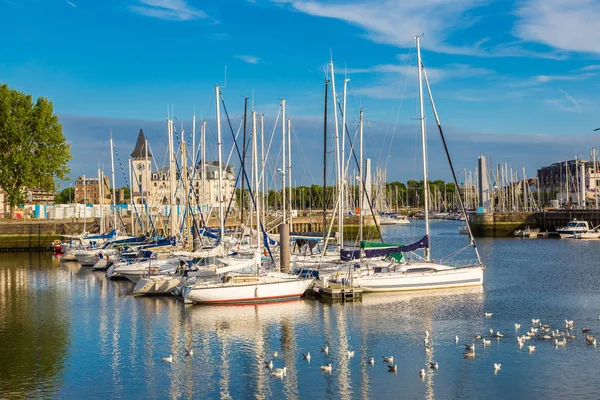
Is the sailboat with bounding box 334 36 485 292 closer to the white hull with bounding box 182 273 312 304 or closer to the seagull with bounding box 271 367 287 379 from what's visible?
the white hull with bounding box 182 273 312 304

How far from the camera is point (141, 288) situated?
1656 inches

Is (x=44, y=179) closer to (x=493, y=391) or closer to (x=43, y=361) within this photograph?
(x=43, y=361)

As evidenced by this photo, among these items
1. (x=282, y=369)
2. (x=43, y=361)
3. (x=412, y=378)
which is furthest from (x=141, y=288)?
(x=412, y=378)

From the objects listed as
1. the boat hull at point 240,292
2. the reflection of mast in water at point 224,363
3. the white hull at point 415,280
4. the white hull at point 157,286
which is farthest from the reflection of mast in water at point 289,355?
the white hull at point 157,286

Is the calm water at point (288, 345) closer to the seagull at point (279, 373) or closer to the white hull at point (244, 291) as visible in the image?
the seagull at point (279, 373)

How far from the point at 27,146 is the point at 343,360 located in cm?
6925

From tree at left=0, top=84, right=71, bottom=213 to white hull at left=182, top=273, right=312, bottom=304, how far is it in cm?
5344

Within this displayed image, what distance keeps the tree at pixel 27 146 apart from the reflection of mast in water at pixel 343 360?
59953mm

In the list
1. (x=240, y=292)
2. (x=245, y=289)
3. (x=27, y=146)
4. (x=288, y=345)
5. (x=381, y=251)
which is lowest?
(x=288, y=345)

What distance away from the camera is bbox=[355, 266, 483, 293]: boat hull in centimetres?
4019

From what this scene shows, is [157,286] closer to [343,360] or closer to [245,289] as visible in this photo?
[245,289]

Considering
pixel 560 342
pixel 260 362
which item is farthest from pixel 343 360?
pixel 560 342

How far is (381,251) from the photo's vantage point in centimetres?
4194

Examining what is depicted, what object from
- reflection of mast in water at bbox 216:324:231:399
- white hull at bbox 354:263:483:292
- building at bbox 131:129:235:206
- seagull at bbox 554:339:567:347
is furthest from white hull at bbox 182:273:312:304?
building at bbox 131:129:235:206
